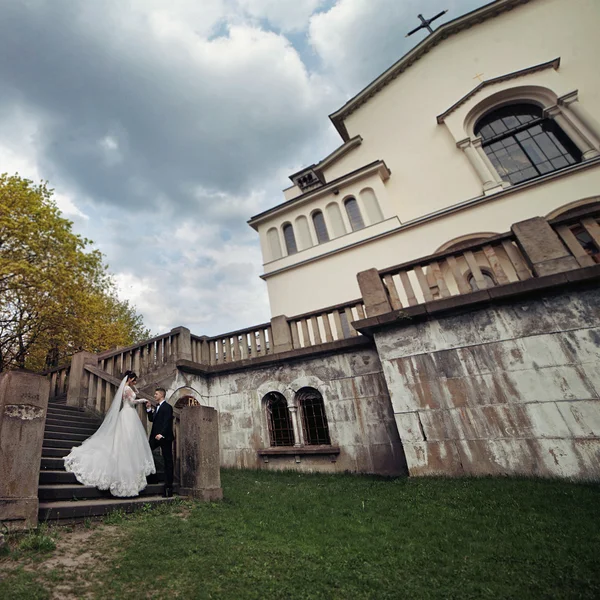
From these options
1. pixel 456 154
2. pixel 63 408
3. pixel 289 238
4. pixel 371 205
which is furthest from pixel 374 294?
pixel 456 154

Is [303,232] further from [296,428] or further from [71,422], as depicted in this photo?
[71,422]

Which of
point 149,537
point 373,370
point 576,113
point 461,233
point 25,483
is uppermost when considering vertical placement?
point 576,113

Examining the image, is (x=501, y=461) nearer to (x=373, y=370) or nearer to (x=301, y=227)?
(x=373, y=370)

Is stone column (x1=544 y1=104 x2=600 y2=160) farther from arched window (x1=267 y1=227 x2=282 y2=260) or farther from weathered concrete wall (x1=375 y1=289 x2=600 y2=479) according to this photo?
arched window (x1=267 y1=227 x2=282 y2=260)

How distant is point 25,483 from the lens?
402cm

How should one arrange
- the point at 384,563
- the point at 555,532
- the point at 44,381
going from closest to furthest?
the point at 384,563
the point at 555,532
the point at 44,381

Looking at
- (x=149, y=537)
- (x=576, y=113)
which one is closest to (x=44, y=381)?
(x=149, y=537)

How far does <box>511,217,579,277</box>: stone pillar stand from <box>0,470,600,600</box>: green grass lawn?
3667 mm

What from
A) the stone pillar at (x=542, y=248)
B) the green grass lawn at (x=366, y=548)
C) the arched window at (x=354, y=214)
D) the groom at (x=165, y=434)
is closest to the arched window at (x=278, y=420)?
the green grass lawn at (x=366, y=548)

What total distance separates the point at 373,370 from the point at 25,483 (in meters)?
6.50

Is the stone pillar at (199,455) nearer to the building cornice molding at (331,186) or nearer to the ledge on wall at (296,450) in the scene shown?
the ledge on wall at (296,450)

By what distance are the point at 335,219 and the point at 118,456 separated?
48.6 ft

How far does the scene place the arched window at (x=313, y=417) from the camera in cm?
845

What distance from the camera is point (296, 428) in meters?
8.62
